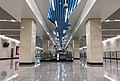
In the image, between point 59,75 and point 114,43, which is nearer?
point 59,75

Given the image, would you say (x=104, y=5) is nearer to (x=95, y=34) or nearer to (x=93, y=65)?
(x=95, y=34)

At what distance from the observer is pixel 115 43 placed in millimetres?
36844

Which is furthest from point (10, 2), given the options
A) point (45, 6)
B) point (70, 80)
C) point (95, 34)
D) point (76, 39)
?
point (76, 39)

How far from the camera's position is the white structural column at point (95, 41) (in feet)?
57.2

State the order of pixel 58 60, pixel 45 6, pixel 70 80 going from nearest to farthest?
1. pixel 70 80
2. pixel 45 6
3. pixel 58 60

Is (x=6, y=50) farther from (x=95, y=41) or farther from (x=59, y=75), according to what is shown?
(x=59, y=75)

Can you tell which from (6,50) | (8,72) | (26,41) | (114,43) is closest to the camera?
(8,72)

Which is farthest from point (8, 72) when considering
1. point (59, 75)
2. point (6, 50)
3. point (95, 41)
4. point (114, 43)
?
point (114, 43)

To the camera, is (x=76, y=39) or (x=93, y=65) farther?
(x=76, y=39)

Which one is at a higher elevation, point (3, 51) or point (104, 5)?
point (104, 5)

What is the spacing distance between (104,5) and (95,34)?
223 inches

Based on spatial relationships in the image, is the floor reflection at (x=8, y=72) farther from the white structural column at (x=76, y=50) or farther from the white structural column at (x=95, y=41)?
the white structural column at (x=76, y=50)

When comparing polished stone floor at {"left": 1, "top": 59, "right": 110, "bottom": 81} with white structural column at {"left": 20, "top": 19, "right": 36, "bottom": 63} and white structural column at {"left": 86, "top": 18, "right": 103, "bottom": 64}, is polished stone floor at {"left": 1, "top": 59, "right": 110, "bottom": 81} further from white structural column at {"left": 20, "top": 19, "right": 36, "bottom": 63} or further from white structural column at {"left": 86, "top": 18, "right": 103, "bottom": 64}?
white structural column at {"left": 20, "top": 19, "right": 36, "bottom": 63}

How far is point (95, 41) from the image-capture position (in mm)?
17844
